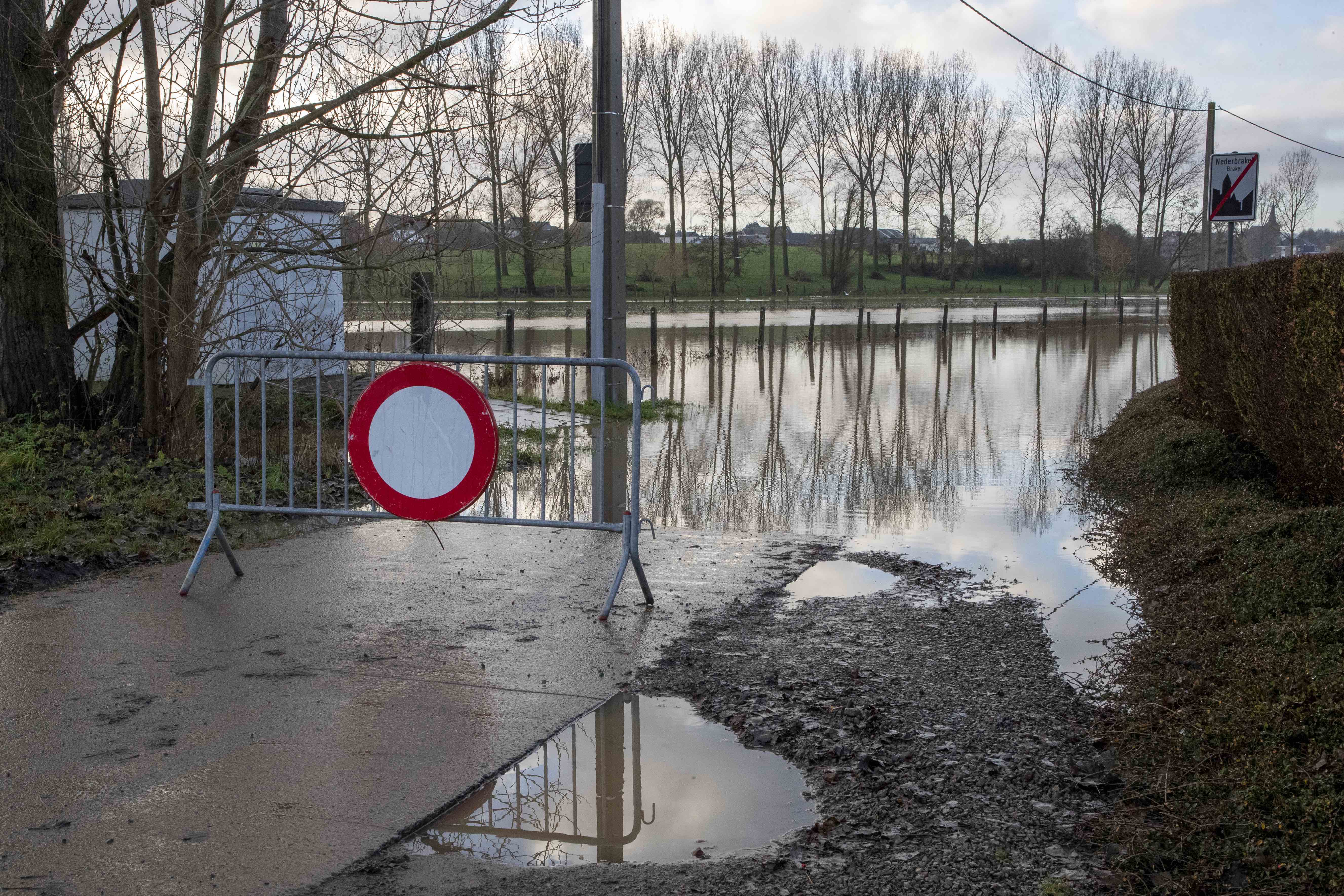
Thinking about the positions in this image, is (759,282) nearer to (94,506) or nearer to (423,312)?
(423,312)

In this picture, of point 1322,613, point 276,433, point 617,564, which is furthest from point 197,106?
point 1322,613

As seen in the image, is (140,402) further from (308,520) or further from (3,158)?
(308,520)

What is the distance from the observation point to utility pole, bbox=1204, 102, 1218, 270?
48.4 feet

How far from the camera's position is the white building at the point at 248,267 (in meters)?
9.73

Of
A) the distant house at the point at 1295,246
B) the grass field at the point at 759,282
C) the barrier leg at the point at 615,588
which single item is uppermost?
the distant house at the point at 1295,246

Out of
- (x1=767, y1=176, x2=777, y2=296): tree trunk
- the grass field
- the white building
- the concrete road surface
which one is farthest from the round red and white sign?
(x1=767, y1=176, x2=777, y2=296): tree trunk

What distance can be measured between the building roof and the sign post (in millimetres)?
10364

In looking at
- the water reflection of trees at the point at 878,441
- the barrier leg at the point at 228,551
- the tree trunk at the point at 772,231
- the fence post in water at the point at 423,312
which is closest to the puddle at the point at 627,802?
the barrier leg at the point at 228,551

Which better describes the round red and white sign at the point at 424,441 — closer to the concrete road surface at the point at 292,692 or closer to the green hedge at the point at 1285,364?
the concrete road surface at the point at 292,692

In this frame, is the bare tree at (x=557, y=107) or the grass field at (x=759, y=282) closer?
the bare tree at (x=557, y=107)

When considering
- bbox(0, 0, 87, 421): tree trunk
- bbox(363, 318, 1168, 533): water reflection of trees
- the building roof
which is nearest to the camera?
bbox(363, 318, 1168, 533): water reflection of trees

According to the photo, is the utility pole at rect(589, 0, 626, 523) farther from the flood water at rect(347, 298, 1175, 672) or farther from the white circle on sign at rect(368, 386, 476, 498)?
the white circle on sign at rect(368, 386, 476, 498)

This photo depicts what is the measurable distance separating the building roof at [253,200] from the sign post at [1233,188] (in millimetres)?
10364

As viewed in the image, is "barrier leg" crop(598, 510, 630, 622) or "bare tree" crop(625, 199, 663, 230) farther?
"bare tree" crop(625, 199, 663, 230)
